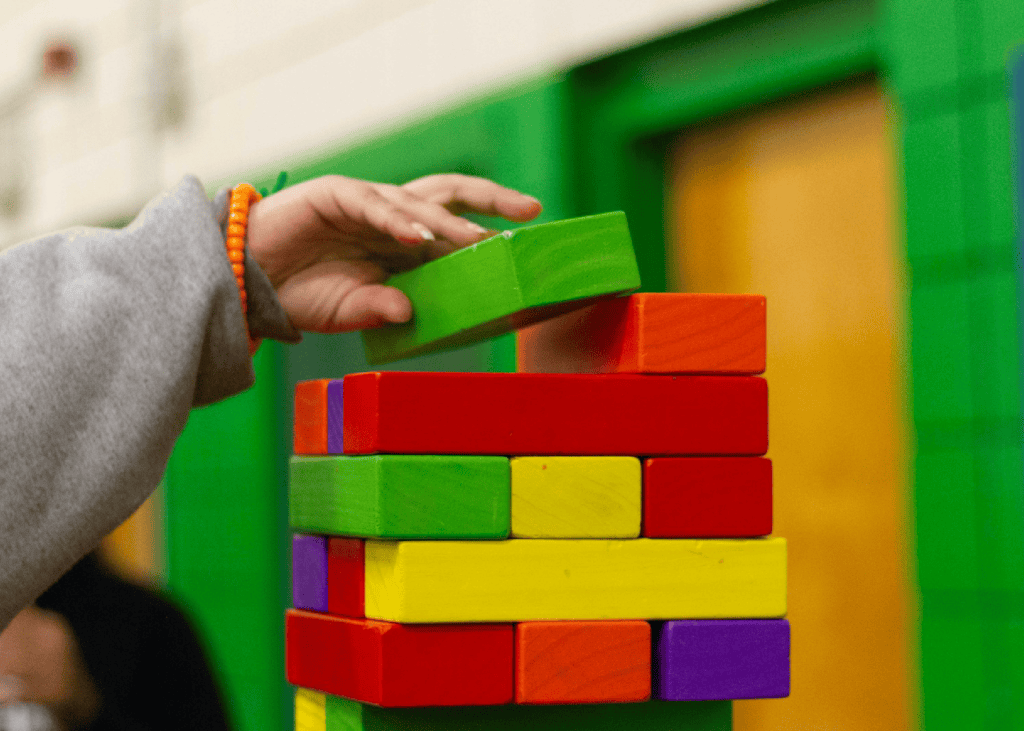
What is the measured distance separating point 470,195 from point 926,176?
123cm

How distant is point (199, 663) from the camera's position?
192 cm

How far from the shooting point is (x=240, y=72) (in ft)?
12.2

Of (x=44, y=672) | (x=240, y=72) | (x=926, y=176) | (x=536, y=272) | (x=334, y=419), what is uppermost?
(x=240, y=72)

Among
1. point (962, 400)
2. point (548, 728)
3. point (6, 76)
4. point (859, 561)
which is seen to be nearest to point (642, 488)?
point (548, 728)

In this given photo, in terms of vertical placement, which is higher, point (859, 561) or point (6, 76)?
point (6, 76)

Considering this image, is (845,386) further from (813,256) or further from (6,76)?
(6,76)

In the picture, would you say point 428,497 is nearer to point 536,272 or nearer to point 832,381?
point 536,272

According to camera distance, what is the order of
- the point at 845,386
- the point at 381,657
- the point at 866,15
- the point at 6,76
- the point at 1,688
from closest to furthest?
the point at 381,657 < the point at 1,688 < the point at 866,15 < the point at 845,386 < the point at 6,76

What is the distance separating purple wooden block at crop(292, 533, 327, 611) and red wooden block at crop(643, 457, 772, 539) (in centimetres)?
27

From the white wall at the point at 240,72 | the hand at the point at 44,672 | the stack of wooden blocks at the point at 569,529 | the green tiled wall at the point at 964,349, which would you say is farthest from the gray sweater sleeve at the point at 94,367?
the white wall at the point at 240,72

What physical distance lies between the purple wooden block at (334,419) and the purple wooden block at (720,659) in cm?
29

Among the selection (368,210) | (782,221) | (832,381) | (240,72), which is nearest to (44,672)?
(368,210)

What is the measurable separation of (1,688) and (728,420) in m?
1.25

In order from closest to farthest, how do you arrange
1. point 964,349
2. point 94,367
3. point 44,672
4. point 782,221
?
point 94,367, point 44,672, point 964,349, point 782,221
